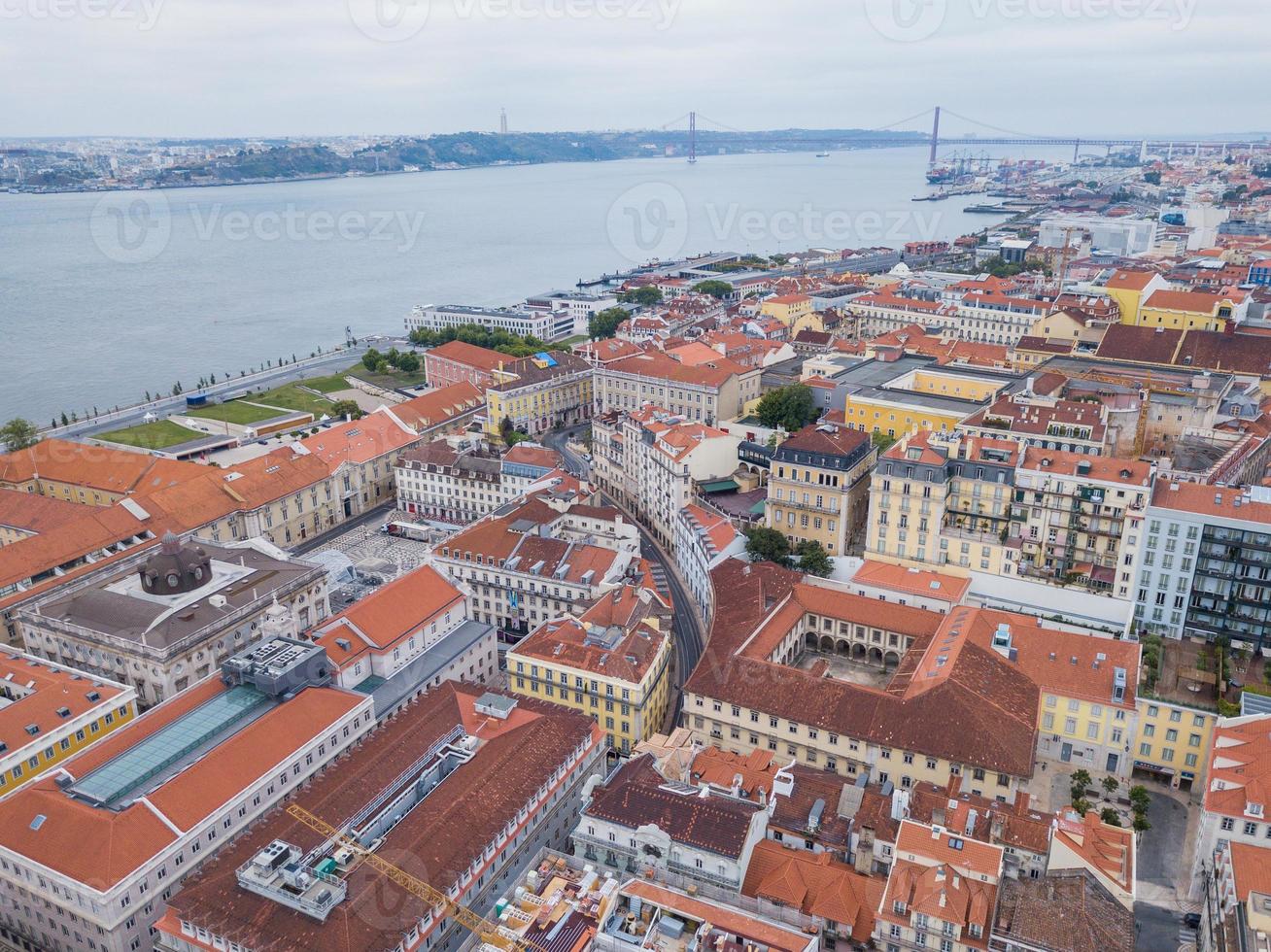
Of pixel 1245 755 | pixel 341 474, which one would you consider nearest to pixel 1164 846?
pixel 1245 755

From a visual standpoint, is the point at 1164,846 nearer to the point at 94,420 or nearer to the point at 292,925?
the point at 292,925

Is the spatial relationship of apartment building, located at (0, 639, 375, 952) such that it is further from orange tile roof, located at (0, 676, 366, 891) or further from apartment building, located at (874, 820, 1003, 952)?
apartment building, located at (874, 820, 1003, 952)

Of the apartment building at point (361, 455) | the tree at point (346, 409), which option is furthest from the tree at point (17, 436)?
the apartment building at point (361, 455)

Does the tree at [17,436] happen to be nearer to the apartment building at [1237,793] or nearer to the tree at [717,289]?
the apartment building at [1237,793]

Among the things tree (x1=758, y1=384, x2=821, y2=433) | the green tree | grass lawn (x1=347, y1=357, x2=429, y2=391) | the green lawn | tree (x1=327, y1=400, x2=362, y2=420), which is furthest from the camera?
the green tree

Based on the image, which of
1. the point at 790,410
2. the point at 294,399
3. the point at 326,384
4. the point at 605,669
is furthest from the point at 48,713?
the point at 326,384

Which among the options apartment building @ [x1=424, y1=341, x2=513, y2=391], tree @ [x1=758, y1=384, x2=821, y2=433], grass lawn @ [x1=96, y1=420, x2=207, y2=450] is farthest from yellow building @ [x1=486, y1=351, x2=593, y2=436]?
grass lawn @ [x1=96, y1=420, x2=207, y2=450]
